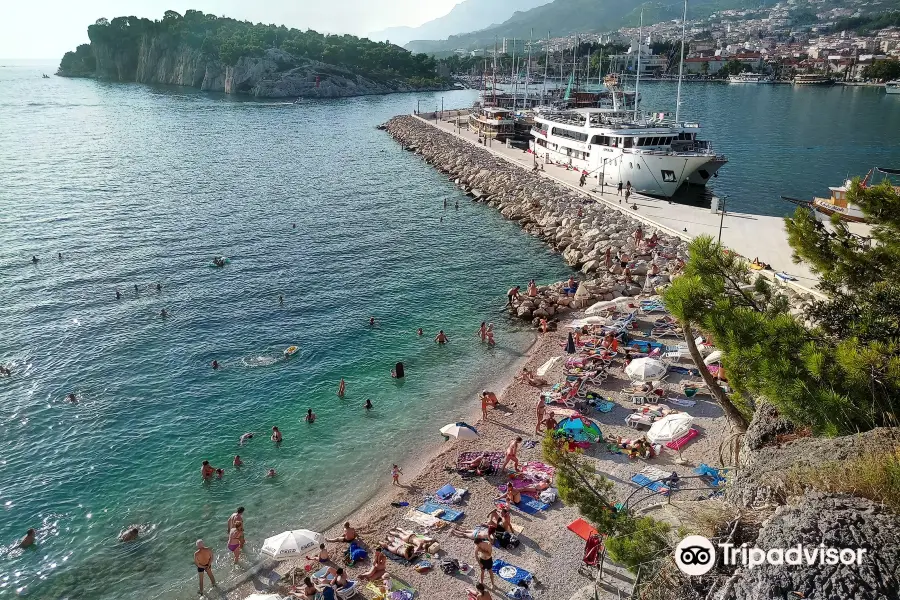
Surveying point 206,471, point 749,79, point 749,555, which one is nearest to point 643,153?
point 206,471

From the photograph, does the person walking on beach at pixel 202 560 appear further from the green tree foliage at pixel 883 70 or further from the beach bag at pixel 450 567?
the green tree foliage at pixel 883 70

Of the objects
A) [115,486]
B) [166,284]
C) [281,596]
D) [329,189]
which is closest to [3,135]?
[329,189]

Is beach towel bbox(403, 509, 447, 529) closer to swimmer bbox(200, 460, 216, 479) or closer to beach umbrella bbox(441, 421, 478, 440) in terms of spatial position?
beach umbrella bbox(441, 421, 478, 440)

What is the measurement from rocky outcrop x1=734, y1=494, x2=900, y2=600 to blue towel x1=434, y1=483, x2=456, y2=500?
42.6ft

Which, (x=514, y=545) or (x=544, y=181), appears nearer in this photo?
(x=514, y=545)

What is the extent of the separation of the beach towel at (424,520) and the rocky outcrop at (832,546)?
11960 millimetres

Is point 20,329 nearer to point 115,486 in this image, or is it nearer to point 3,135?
point 115,486

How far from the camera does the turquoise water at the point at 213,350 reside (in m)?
19.9

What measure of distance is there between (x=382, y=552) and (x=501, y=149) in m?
68.3

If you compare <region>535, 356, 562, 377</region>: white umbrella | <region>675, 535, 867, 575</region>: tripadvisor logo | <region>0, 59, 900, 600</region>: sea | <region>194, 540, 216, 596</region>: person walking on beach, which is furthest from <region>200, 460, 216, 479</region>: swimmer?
<region>675, 535, 867, 575</region>: tripadvisor logo

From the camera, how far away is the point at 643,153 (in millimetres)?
51094

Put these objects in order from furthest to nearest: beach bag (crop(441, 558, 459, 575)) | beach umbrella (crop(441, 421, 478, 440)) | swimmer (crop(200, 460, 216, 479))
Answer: beach umbrella (crop(441, 421, 478, 440))
swimmer (crop(200, 460, 216, 479))
beach bag (crop(441, 558, 459, 575))

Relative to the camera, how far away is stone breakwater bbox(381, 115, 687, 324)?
112 feet

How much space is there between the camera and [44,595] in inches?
672
